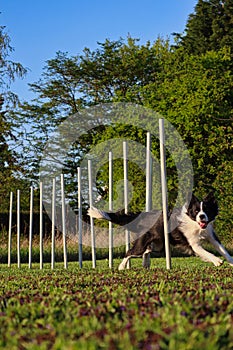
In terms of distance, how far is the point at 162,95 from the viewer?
86.5 feet

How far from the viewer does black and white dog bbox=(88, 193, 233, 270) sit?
31.8 ft

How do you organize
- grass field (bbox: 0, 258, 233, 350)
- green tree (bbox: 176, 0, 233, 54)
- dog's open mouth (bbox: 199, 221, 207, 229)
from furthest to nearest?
green tree (bbox: 176, 0, 233, 54), dog's open mouth (bbox: 199, 221, 207, 229), grass field (bbox: 0, 258, 233, 350)

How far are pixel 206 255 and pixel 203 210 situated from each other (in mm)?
661

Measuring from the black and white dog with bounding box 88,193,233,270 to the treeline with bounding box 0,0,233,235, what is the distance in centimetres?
1166

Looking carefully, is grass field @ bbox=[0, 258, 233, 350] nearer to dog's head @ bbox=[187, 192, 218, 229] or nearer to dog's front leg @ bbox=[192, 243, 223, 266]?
dog's front leg @ bbox=[192, 243, 223, 266]

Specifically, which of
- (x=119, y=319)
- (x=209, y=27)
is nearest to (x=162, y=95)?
(x=209, y=27)

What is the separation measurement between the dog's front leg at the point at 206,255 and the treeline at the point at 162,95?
38.9ft

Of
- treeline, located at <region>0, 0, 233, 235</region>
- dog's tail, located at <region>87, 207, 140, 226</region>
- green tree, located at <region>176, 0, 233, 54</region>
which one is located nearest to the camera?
dog's tail, located at <region>87, 207, 140, 226</region>

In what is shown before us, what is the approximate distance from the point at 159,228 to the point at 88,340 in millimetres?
7089

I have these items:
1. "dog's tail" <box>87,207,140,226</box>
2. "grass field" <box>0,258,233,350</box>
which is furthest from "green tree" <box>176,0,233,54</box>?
"grass field" <box>0,258,233,350</box>

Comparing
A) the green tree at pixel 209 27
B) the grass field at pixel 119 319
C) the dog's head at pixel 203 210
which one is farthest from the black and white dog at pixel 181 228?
the green tree at pixel 209 27

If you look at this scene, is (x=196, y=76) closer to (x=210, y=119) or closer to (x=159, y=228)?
(x=210, y=119)

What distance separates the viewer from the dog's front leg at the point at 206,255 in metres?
9.28

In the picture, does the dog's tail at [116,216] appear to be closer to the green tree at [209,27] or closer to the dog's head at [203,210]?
the dog's head at [203,210]
